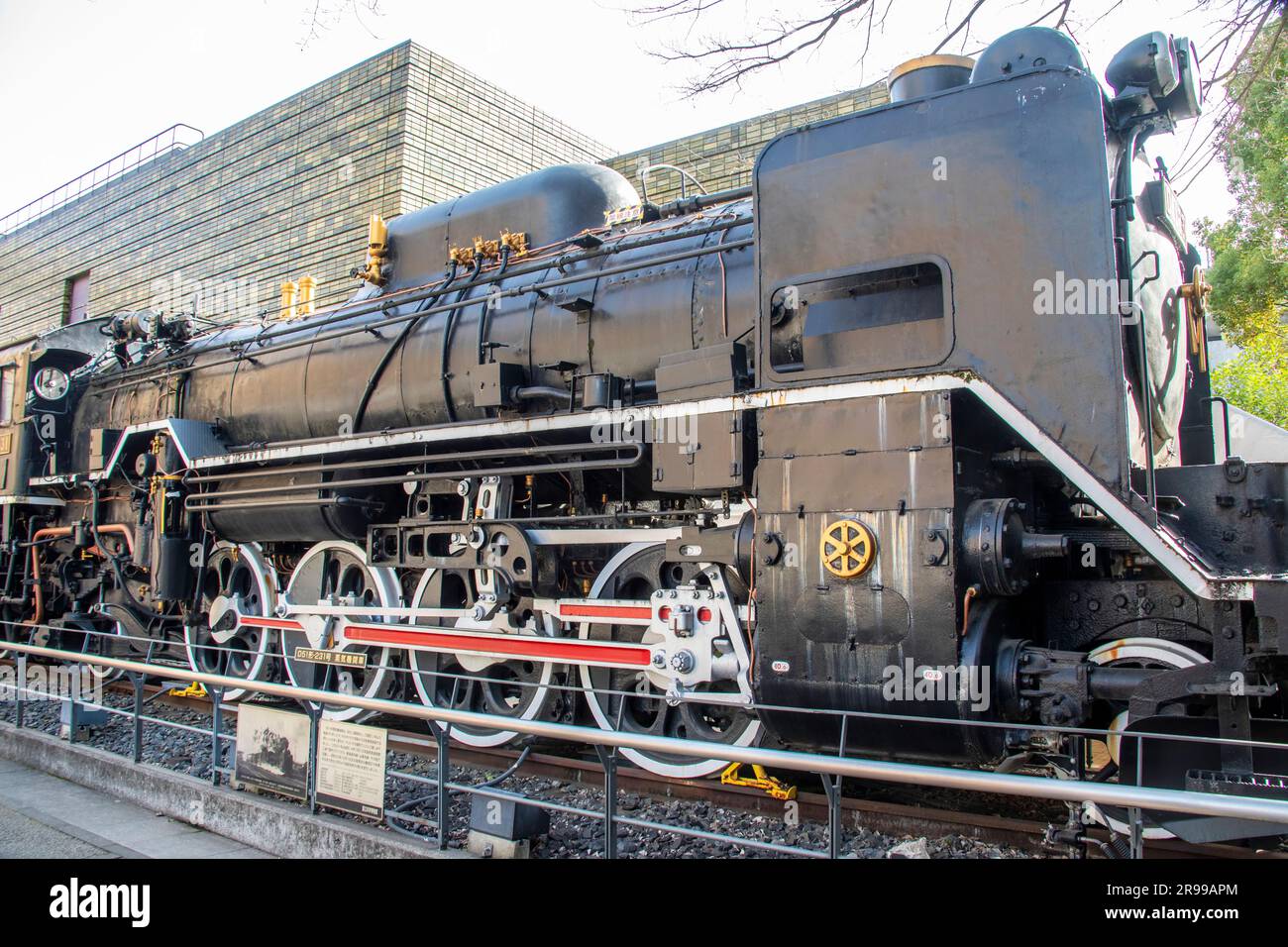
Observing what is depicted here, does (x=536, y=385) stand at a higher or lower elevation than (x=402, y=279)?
lower

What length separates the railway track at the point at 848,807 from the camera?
146 inches

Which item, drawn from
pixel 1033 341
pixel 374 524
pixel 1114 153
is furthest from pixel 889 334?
pixel 374 524

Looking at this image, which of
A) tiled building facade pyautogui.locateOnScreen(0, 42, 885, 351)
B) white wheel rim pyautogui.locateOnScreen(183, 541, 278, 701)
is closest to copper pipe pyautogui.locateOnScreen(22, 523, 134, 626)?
white wheel rim pyautogui.locateOnScreen(183, 541, 278, 701)

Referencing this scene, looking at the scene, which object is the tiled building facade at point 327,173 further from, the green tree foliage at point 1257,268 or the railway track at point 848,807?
the railway track at point 848,807

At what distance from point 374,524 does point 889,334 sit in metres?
4.11

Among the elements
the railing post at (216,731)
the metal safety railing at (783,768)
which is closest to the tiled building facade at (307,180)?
the railing post at (216,731)

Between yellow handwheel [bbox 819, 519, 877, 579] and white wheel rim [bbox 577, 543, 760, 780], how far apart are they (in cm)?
139

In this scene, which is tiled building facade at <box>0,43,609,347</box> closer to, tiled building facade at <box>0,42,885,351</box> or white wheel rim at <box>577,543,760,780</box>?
tiled building facade at <box>0,42,885,351</box>

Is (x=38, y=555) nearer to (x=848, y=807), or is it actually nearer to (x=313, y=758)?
(x=313, y=758)

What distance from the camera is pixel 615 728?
5188 millimetres

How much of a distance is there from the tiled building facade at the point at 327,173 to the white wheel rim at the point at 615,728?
8.04m

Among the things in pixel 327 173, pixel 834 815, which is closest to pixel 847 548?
pixel 834 815
